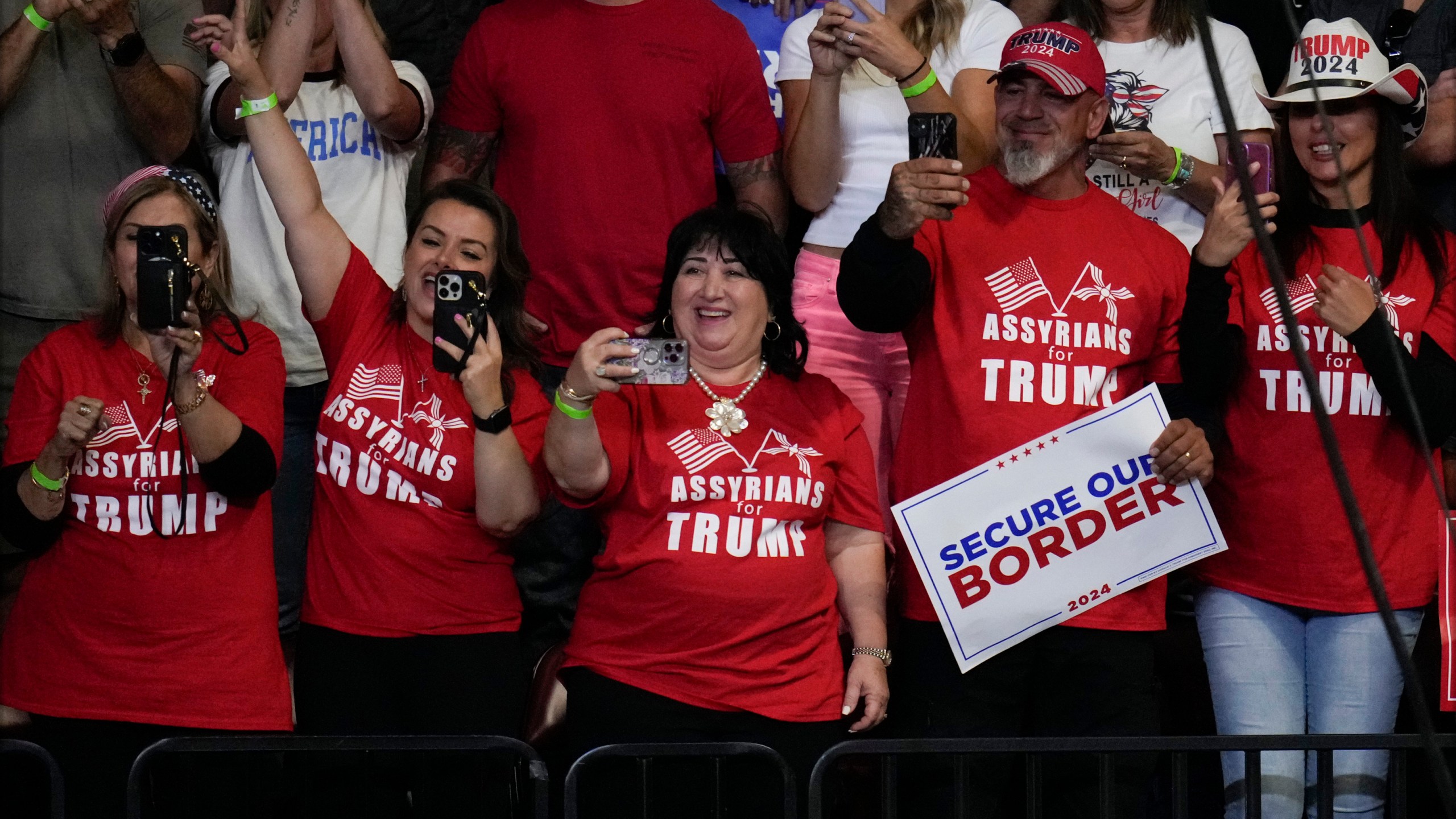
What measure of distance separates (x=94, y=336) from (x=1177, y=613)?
2.59m

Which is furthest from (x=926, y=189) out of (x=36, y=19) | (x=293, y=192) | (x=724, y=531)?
(x=36, y=19)

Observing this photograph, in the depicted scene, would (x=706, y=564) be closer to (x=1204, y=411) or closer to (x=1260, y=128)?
(x=1204, y=411)

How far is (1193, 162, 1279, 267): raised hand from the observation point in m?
3.06

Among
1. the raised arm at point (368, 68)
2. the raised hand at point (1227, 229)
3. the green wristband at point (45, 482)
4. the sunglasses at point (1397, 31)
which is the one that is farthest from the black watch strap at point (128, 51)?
→ the sunglasses at point (1397, 31)

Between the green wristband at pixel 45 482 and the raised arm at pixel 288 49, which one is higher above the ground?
the raised arm at pixel 288 49

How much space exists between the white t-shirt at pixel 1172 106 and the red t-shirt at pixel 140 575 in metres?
2.12

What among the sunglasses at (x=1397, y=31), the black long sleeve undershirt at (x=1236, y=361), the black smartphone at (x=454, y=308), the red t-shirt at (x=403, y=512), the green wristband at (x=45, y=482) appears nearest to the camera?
the black smartphone at (x=454, y=308)

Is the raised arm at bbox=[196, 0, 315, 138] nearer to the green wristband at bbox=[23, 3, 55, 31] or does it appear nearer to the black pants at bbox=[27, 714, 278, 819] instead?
the green wristband at bbox=[23, 3, 55, 31]

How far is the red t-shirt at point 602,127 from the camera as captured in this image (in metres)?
3.78

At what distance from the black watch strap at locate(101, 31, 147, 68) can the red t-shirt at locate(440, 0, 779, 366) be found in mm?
741

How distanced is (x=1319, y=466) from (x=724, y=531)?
4.31 ft

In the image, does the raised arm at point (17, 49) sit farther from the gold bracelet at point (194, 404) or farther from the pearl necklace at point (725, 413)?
the pearl necklace at point (725, 413)

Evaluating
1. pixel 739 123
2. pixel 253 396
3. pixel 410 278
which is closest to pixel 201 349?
pixel 253 396

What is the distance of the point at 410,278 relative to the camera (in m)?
3.28
